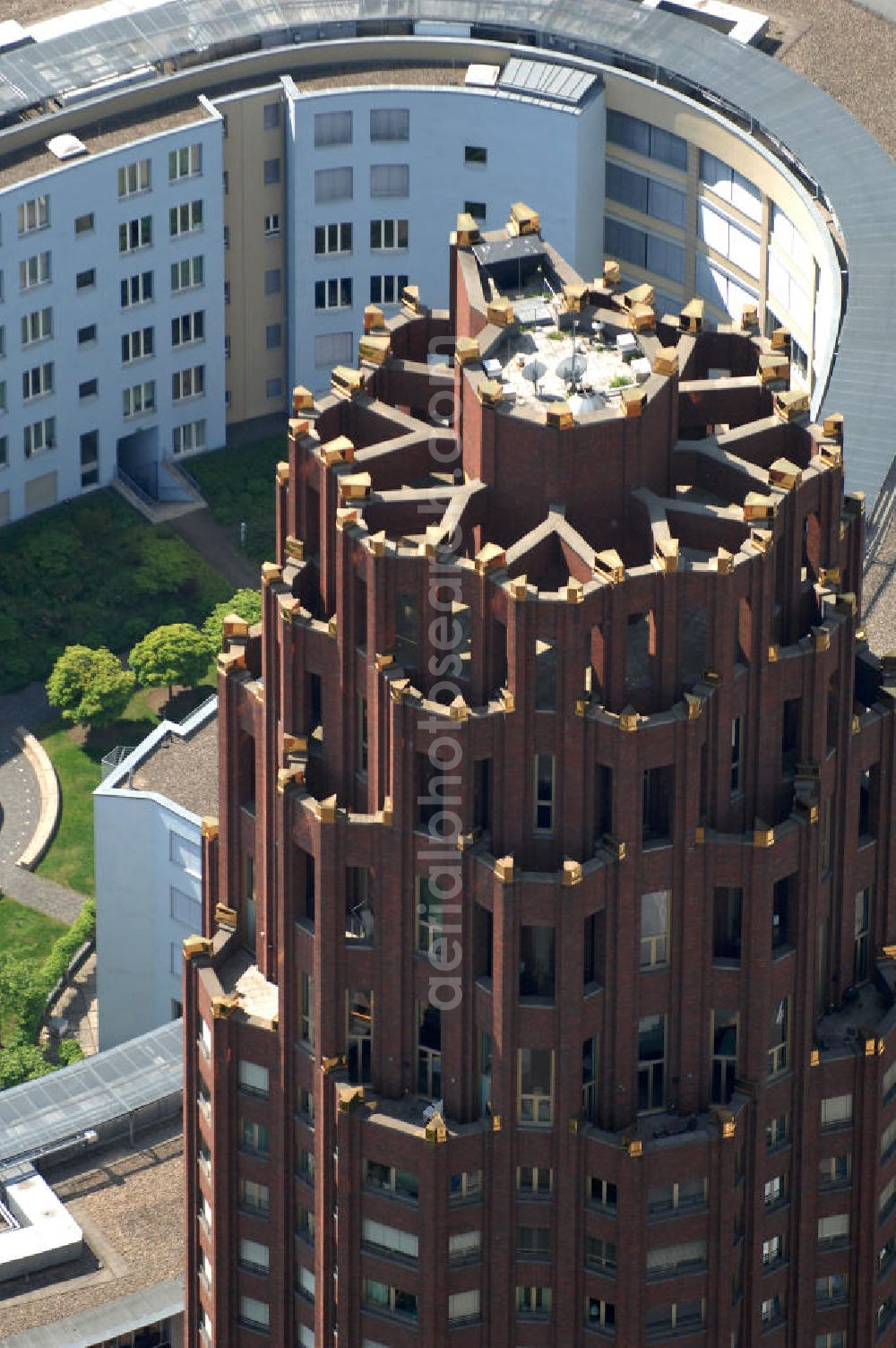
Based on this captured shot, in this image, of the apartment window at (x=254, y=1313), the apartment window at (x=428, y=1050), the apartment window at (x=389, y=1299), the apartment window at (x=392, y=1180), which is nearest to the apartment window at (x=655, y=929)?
the apartment window at (x=428, y=1050)

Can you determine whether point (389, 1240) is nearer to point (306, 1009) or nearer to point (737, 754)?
point (306, 1009)

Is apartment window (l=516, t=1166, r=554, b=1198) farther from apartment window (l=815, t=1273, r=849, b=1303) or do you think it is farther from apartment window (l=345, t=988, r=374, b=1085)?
apartment window (l=815, t=1273, r=849, b=1303)

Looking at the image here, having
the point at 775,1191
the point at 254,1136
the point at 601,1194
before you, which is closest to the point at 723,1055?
the point at 601,1194

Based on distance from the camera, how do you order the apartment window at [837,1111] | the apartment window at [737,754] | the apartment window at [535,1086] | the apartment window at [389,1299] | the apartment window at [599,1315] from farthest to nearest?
the apartment window at [837,1111]
the apartment window at [389,1299]
the apartment window at [599,1315]
the apartment window at [535,1086]
the apartment window at [737,754]

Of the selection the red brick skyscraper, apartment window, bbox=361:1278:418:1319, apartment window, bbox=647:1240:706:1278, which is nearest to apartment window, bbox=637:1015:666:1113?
the red brick skyscraper

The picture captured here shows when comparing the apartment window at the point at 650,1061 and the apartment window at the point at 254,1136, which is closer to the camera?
the apartment window at the point at 650,1061

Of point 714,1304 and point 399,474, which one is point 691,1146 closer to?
point 714,1304

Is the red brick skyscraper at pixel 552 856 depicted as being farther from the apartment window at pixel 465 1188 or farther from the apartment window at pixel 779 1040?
the apartment window at pixel 465 1188
